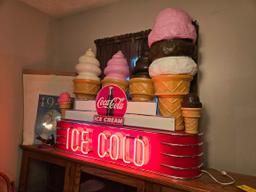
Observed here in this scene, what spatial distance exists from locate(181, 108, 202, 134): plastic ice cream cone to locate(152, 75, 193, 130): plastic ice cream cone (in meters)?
0.05

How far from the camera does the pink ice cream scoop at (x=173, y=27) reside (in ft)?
3.92

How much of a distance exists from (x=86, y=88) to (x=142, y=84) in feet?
1.51

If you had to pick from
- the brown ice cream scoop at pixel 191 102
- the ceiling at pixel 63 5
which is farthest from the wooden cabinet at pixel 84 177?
the ceiling at pixel 63 5

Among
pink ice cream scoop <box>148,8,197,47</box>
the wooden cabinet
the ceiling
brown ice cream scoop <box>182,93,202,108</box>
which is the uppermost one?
the ceiling

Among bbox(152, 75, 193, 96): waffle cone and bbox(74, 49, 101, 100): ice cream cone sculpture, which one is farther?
Answer: bbox(74, 49, 101, 100): ice cream cone sculpture

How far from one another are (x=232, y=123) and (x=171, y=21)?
705 mm

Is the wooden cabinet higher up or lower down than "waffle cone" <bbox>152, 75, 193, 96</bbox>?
lower down

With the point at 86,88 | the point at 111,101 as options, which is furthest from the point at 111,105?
the point at 86,88

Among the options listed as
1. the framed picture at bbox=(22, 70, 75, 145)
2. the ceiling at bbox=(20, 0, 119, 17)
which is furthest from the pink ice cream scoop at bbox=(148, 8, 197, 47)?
the framed picture at bbox=(22, 70, 75, 145)

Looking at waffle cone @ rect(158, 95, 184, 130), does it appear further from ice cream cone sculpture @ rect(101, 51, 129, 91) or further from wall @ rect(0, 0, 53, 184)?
wall @ rect(0, 0, 53, 184)

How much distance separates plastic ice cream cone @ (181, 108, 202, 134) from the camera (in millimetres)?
1115

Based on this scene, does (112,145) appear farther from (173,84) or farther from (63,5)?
(63,5)

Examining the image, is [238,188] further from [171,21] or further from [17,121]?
[17,121]

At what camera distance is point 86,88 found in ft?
5.14
